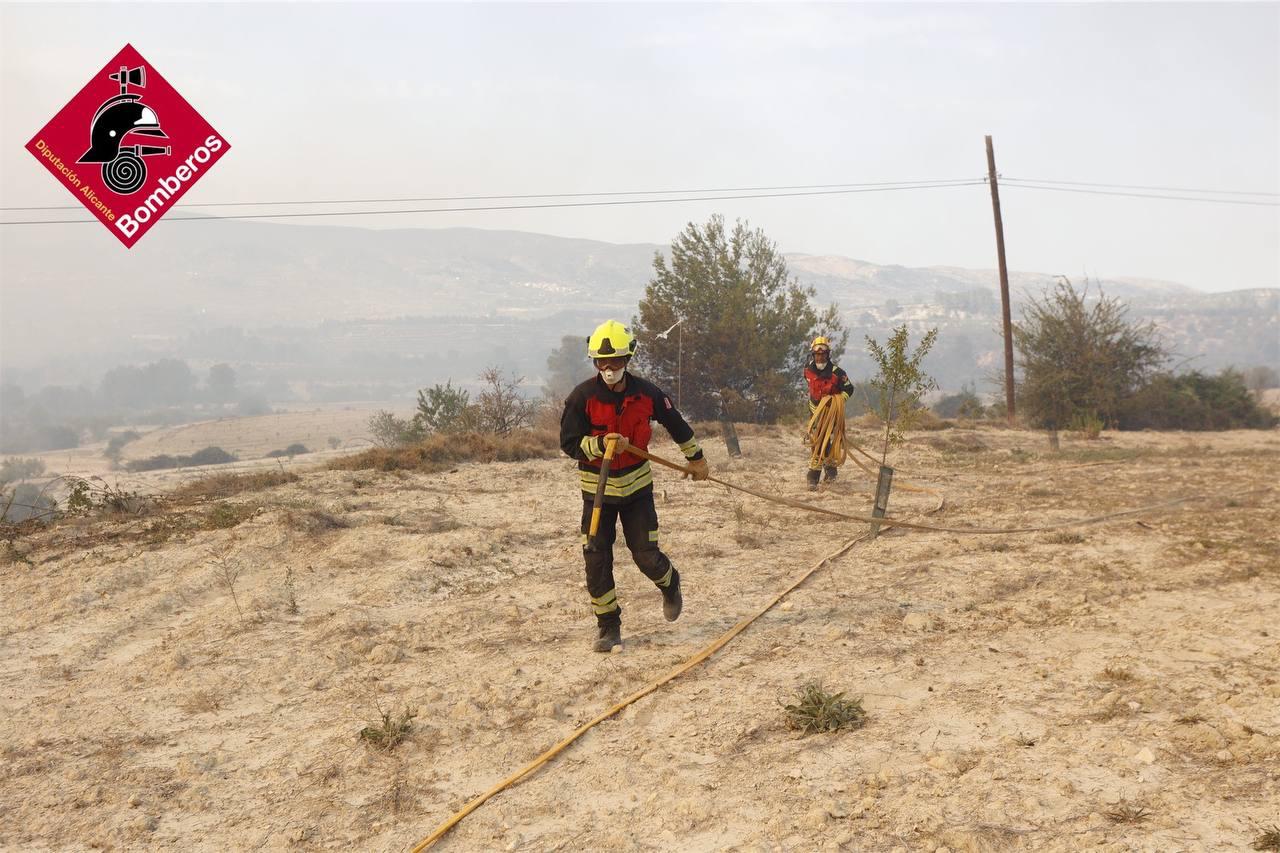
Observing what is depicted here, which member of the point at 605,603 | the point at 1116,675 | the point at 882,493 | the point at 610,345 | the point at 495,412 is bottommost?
the point at 1116,675

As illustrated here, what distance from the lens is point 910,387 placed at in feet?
36.6

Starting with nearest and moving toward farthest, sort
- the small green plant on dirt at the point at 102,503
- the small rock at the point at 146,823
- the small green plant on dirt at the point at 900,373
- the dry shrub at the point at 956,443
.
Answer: the small rock at the point at 146,823 < the small green plant on dirt at the point at 900,373 < the small green plant on dirt at the point at 102,503 < the dry shrub at the point at 956,443

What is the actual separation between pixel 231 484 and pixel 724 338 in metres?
22.5

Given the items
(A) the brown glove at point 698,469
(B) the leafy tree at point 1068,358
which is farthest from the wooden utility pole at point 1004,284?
(A) the brown glove at point 698,469

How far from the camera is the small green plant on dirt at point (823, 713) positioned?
4.88 m

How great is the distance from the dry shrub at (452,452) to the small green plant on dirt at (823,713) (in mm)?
11026

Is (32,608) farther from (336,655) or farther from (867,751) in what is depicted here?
(867,751)

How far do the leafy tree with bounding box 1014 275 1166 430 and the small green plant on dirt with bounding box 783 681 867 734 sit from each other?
2184cm

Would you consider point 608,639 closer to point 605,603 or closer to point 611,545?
point 605,603

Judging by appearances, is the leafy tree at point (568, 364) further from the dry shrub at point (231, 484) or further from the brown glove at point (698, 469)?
the brown glove at point (698, 469)

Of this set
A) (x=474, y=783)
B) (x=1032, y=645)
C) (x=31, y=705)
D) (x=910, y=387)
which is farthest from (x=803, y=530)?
(x=31, y=705)

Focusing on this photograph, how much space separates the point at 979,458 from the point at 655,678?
42.3 feet

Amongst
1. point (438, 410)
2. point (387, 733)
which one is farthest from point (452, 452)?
point (387, 733)

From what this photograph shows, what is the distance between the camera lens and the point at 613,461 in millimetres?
6113
